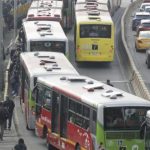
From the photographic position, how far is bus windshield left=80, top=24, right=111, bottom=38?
172ft

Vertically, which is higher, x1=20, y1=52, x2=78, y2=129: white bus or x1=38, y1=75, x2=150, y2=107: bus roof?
x1=38, y1=75, x2=150, y2=107: bus roof

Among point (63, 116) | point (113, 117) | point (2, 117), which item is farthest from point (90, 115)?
point (2, 117)

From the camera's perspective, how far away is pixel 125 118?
25984mm

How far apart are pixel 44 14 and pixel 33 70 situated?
20.1 m

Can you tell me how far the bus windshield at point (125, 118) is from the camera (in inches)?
1017

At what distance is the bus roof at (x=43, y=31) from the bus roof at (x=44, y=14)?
3.56 metres

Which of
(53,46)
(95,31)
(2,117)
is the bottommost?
(95,31)

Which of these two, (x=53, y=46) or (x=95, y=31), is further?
(x=95, y=31)

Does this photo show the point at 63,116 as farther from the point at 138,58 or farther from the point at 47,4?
the point at 47,4

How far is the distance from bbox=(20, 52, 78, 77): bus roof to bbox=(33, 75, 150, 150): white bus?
9.71ft

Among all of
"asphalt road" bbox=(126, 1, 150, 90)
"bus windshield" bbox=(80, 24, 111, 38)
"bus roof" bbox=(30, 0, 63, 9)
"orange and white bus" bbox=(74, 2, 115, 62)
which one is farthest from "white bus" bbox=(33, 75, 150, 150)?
"bus roof" bbox=(30, 0, 63, 9)

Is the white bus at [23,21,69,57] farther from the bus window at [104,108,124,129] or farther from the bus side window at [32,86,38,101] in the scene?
the bus window at [104,108,124,129]

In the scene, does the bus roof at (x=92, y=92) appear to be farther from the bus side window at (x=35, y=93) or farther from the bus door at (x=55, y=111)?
the bus side window at (x=35, y=93)

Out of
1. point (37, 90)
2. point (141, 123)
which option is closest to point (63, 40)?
point (37, 90)
